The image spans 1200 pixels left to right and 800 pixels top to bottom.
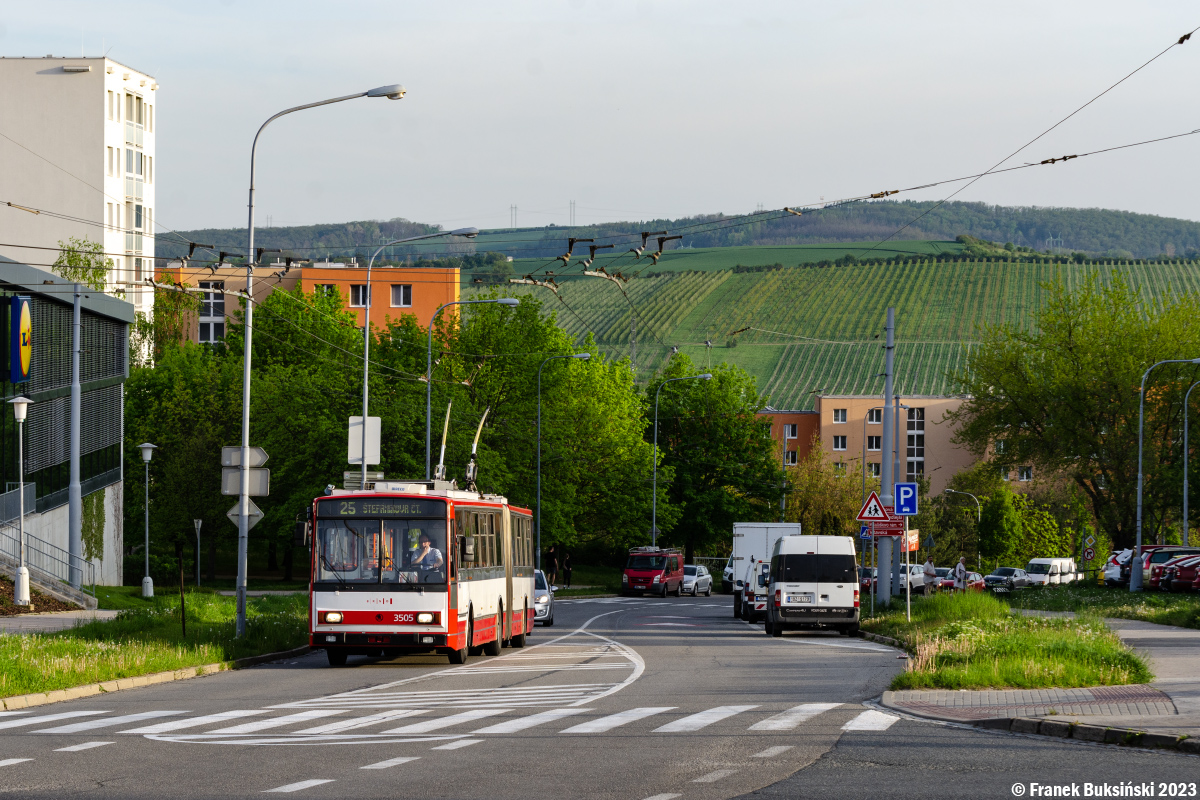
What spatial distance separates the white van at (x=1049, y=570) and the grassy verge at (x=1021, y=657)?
5010 centimetres

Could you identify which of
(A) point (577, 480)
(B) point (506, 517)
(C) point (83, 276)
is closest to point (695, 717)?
(B) point (506, 517)

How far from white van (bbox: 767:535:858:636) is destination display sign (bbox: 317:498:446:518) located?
1094cm

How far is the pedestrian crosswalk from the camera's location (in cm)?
1254

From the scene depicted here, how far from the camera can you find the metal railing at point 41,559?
35.0 metres

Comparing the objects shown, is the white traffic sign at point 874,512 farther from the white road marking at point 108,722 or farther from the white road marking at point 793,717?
the white road marking at point 108,722

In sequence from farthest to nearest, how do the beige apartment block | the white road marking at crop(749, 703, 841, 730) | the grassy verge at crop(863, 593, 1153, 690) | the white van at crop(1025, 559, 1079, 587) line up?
the beige apartment block, the white van at crop(1025, 559, 1079, 587), the grassy verge at crop(863, 593, 1153, 690), the white road marking at crop(749, 703, 841, 730)

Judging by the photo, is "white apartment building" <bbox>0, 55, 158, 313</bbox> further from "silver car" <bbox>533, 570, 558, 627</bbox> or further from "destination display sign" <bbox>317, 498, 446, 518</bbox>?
"destination display sign" <bbox>317, 498, 446, 518</bbox>

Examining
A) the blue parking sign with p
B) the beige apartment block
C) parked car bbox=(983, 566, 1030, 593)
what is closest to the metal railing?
the blue parking sign with p

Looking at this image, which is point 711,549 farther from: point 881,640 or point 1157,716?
point 1157,716

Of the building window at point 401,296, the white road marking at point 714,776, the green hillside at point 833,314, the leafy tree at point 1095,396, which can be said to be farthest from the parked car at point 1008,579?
the green hillside at point 833,314

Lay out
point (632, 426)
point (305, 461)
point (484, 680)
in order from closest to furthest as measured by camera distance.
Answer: point (484, 680)
point (305, 461)
point (632, 426)

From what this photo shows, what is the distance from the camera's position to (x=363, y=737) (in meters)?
12.4

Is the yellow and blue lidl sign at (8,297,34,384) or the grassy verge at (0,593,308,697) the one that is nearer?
the grassy verge at (0,593,308,697)

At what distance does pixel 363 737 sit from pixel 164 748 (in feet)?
5.64
